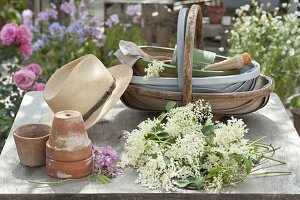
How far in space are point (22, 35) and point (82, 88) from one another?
142 cm

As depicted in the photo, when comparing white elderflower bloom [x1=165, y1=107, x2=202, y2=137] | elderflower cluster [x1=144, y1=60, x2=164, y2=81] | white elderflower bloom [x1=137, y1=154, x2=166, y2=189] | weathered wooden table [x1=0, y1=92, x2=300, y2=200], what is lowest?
weathered wooden table [x1=0, y1=92, x2=300, y2=200]

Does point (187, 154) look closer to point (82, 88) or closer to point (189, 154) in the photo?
point (189, 154)

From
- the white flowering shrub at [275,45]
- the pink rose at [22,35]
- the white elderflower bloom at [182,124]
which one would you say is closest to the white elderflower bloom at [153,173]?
Answer: the white elderflower bloom at [182,124]

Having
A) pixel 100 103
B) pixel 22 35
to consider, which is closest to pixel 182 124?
pixel 100 103

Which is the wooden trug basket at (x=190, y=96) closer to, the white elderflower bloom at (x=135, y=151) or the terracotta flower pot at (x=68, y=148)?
the white elderflower bloom at (x=135, y=151)

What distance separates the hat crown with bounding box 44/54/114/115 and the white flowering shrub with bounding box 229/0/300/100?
2.18 meters

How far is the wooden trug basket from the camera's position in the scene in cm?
211

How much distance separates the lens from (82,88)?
2.14 m

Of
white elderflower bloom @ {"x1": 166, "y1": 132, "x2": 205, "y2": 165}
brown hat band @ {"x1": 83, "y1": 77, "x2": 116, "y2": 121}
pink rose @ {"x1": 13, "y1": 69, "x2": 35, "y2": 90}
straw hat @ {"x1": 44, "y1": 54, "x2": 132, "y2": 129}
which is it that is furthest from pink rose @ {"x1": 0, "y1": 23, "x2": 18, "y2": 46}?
white elderflower bloom @ {"x1": 166, "y1": 132, "x2": 205, "y2": 165}

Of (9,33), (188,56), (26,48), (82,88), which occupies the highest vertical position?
(188,56)

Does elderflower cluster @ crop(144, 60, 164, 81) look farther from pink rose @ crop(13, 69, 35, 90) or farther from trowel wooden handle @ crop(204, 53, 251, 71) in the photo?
pink rose @ crop(13, 69, 35, 90)

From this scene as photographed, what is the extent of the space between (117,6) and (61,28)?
162 centimetres

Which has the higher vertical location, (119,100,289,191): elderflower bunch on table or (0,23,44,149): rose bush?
(119,100,289,191): elderflower bunch on table

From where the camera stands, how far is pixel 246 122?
2.39 m
